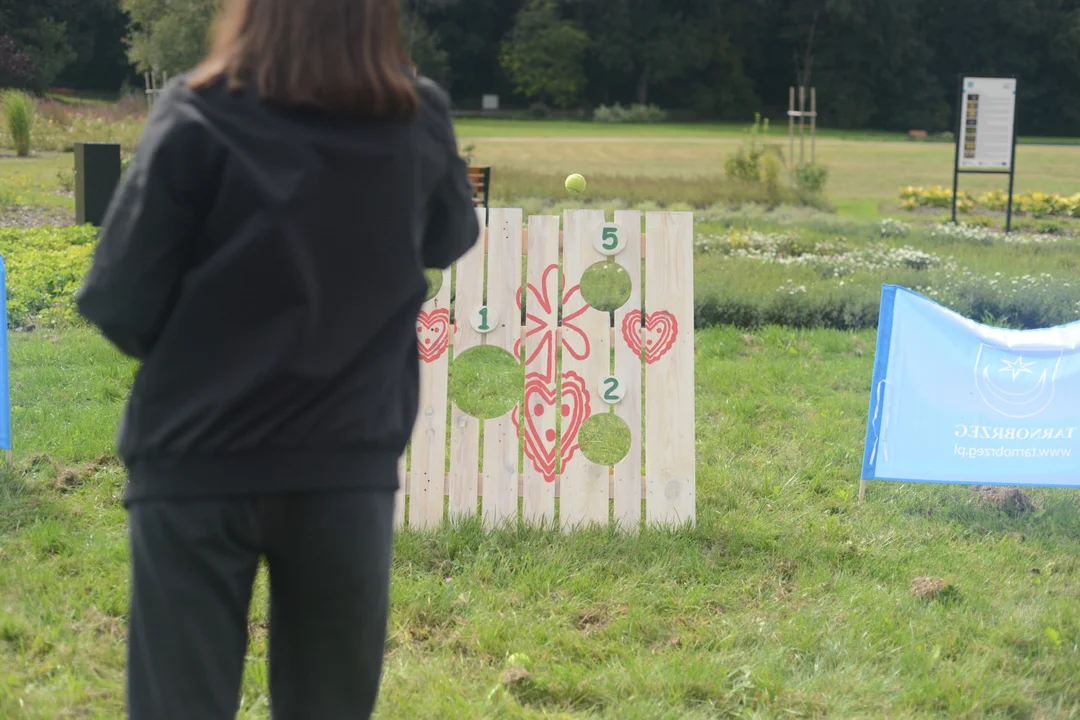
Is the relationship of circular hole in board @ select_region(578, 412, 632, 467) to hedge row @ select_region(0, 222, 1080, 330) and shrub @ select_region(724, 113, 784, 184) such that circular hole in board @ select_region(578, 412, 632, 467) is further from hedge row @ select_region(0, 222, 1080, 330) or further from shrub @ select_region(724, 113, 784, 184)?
shrub @ select_region(724, 113, 784, 184)

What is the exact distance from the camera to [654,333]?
4707 mm

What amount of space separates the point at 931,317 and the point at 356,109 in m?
3.92

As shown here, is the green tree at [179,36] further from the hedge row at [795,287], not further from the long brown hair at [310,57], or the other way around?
the long brown hair at [310,57]

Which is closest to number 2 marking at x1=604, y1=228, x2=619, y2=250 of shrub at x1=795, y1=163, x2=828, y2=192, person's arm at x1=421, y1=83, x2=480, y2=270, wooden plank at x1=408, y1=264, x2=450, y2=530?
wooden plank at x1=408, y1=264, x2=450, y2=530

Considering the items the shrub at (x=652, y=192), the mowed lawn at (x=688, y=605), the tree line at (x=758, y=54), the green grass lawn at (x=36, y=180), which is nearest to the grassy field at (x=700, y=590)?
the mowed lawn at (x=688, y=605)

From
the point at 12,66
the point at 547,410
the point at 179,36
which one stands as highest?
the point at 12,66

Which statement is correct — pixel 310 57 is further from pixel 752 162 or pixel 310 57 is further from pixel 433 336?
pixel 752 162

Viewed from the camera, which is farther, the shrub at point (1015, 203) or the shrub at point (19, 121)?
the shrub at point (19, 121)

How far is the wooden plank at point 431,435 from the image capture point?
4660mm

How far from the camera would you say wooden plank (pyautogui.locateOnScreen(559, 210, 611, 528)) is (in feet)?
15.3

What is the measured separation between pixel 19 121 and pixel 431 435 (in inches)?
676

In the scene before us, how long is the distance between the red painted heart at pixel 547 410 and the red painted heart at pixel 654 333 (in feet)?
0.90

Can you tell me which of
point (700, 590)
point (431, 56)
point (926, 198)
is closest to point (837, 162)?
point (926, 198)

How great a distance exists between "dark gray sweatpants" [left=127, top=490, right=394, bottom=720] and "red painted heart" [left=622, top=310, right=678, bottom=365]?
2.84 m
